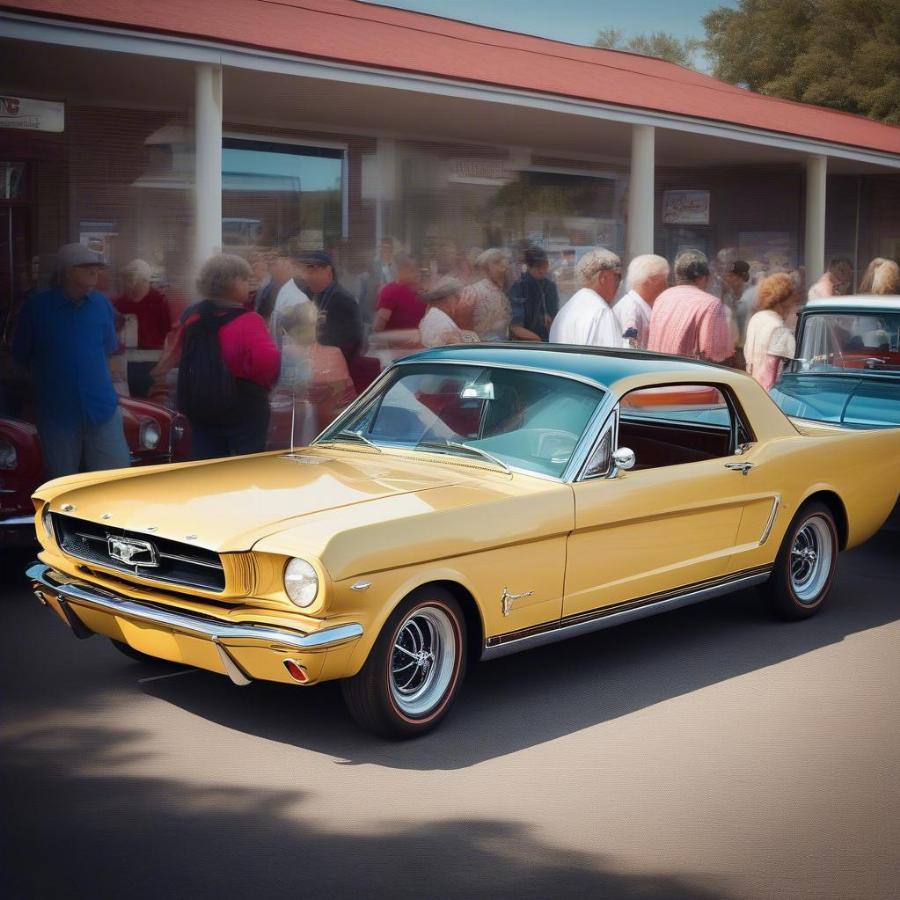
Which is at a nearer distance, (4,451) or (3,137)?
(4,451)

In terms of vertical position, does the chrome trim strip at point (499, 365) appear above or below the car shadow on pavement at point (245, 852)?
above

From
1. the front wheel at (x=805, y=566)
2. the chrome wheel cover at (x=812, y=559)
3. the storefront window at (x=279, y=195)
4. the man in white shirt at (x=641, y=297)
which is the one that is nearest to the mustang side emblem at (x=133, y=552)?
the front wheel at (x=805, y=566)

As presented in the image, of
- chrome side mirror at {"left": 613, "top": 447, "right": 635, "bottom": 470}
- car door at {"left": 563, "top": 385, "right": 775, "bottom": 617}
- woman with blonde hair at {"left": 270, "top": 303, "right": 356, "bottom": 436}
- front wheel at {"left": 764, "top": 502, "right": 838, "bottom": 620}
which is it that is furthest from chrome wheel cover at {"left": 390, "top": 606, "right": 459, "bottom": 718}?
woman with blonde hair at {"left": 270, "top": 303, "right": 356, "bottom": 436}

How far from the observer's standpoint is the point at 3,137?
35.1 feet

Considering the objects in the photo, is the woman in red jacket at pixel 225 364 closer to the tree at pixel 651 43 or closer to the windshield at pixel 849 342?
the windshield at pixel 849 342

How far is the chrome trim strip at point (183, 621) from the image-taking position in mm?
4523

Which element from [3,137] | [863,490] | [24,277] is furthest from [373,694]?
Answer: [3,137]

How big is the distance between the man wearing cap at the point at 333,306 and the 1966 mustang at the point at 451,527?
3.38 m

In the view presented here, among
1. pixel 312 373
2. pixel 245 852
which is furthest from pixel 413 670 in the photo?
pixel 312 373

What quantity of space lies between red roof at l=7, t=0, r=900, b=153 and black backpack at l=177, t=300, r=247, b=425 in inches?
136

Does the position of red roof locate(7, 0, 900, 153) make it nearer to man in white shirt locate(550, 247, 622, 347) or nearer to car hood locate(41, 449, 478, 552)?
man in white shirt locate(550, 247, 622, 347)

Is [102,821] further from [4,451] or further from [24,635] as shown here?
[4,451]

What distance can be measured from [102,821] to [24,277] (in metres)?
6.84

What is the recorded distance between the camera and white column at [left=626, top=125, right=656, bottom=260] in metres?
15.0
